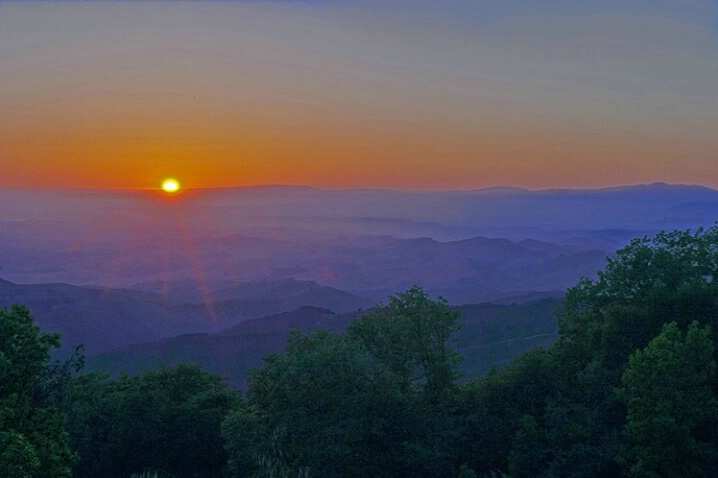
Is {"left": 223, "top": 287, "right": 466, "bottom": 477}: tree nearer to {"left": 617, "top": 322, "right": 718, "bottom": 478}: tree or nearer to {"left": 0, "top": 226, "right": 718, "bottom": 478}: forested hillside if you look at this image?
{"left": 0, "top": 226, "right": 718, "bottom": 478}: forested hillside

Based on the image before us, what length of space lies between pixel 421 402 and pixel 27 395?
1871 centimetres

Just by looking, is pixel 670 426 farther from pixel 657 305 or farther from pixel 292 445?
pixel 292 445

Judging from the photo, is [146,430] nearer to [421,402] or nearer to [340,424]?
[340,424]

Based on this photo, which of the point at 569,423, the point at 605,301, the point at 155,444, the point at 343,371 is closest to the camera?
the point at 569,423

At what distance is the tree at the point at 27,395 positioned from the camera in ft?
62.7

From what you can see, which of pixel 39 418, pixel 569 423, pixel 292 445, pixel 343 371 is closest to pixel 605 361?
pixel 569 423

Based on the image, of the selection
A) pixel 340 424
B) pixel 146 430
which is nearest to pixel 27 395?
pixel 340 424

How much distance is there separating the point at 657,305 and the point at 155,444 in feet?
92.5

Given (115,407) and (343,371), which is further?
(115,407)

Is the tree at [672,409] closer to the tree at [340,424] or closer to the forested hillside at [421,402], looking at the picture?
the forested hillside at [421,402]

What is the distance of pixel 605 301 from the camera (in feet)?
129

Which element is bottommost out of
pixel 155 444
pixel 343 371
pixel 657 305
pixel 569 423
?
pixel 155 444

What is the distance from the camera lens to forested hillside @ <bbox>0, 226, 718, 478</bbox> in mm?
25047

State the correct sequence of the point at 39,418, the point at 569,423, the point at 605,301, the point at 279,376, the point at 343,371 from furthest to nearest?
1. the point at 605,301
2. the point at 279,376
3. the point at 343,371
4. the point at 569,423
5. the point at 39,418
